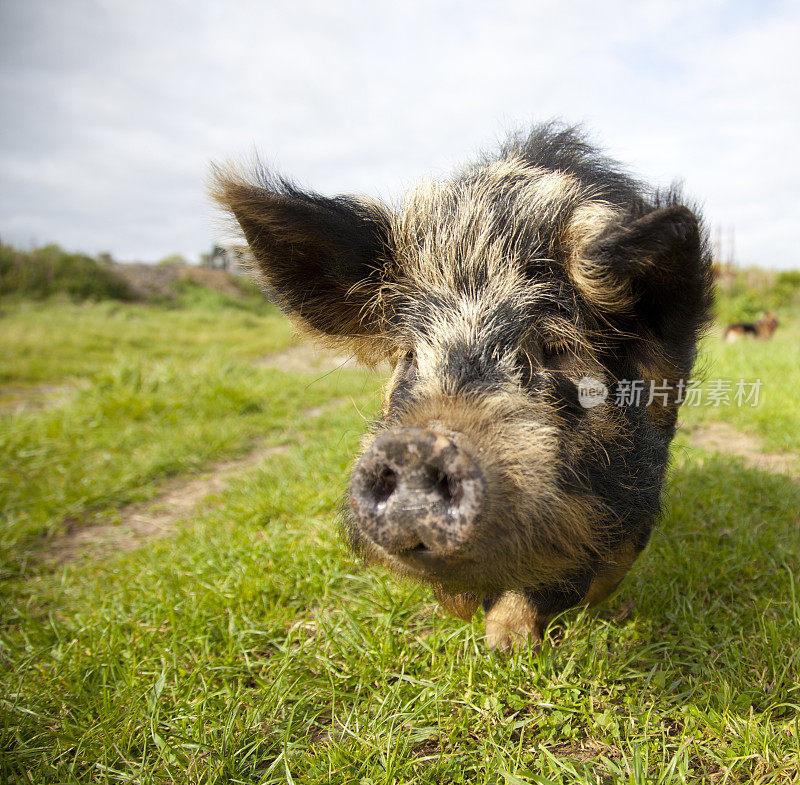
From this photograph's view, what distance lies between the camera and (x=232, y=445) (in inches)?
235

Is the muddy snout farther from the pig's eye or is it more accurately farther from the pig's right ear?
the pig's right ear

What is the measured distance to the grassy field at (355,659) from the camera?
72.3 inches

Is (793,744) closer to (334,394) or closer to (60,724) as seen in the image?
(60,724)

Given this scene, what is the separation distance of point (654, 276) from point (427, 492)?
109cm

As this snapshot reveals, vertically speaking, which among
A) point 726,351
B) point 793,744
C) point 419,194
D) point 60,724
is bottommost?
point 60,724

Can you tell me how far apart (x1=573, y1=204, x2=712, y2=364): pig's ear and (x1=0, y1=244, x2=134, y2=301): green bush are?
19.0 metres

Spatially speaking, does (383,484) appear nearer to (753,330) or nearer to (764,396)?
(764,396)

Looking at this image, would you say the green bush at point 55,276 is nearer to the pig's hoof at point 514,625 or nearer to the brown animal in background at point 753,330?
the pig's hoof at point 514,625

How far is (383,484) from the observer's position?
1.61 meters

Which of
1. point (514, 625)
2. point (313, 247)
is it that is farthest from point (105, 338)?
point (514, 625)

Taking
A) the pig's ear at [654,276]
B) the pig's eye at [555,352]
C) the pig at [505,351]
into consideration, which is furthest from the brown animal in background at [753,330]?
the pig's eye at [555,352]

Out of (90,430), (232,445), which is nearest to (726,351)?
(232,445)

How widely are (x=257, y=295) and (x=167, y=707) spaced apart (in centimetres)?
2522

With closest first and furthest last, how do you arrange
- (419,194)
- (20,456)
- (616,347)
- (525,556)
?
(525,556)
(616,347)
(419,194)
(20,456)
